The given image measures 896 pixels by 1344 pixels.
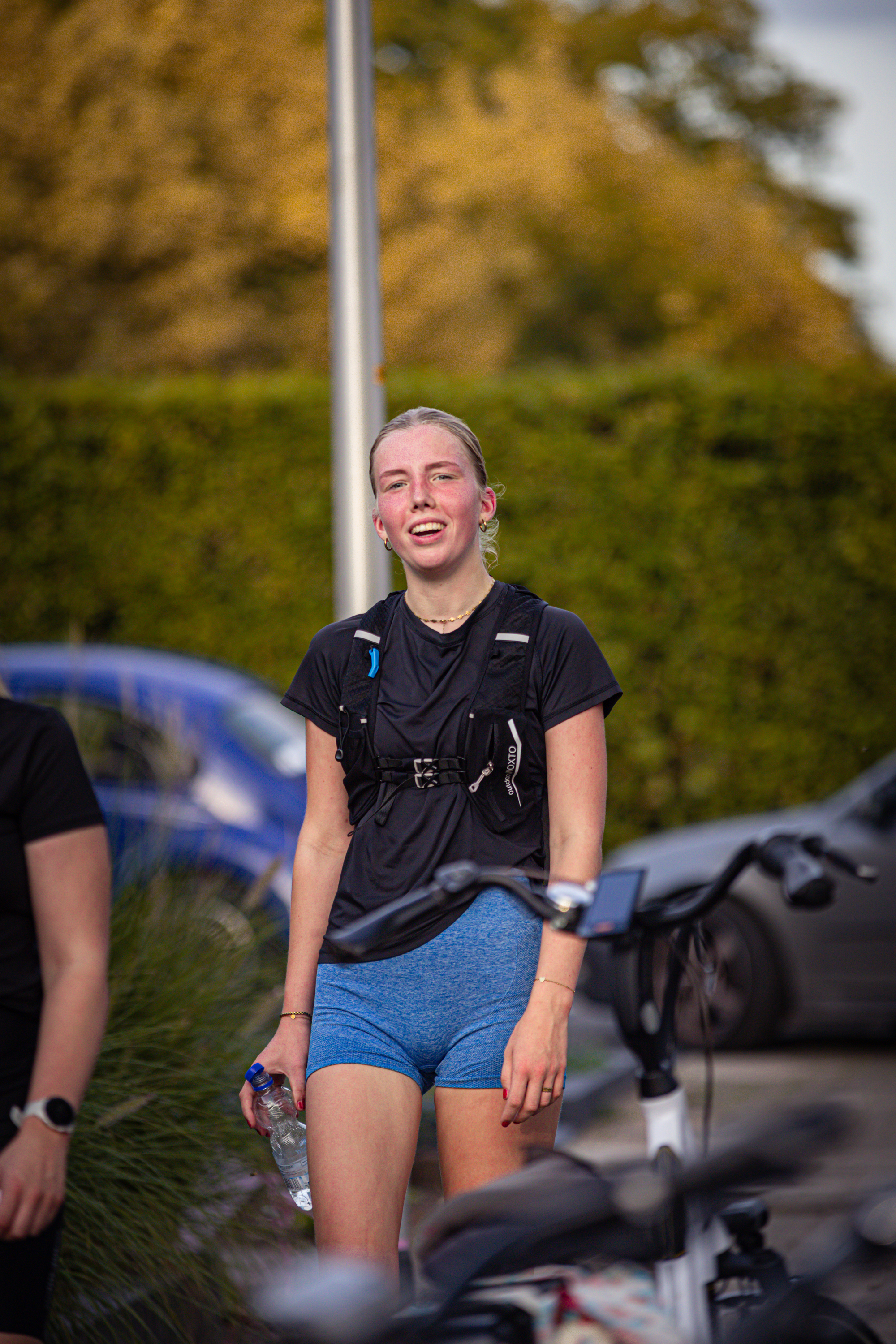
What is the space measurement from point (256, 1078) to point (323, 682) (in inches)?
25.7

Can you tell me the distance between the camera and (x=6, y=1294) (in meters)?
1.92

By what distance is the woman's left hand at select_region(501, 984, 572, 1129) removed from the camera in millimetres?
2121

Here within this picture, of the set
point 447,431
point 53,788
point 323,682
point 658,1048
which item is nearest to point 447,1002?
point 658,1048

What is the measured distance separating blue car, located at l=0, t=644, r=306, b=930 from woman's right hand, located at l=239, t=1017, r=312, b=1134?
4.96ft

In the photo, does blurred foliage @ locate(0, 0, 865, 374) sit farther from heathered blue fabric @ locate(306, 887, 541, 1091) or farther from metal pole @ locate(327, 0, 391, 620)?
heathered blue fabric @ locate(306, 887, 541, 1091)

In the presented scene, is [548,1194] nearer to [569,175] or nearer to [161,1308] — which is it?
[161,1308]

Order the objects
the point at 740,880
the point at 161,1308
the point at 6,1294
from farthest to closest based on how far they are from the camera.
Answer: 1. the point at 740,880
2. the point at 161,1308
3. the point at 6,1294

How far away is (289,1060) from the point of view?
7.91 ft

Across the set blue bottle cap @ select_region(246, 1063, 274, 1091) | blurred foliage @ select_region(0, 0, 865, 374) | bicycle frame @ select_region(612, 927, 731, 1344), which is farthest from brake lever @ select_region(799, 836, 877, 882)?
blurred foliage @ select_region(0, 0, 865, 374)

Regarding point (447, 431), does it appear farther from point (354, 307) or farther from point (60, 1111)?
point (354, 307)

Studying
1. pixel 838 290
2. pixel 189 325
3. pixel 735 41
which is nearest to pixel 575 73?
pixel 735 41

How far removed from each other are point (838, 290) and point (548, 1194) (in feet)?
99.9

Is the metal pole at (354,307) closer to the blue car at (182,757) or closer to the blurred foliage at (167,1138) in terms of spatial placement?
the blue car at (182,757)

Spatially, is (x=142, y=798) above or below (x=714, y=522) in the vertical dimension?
below
